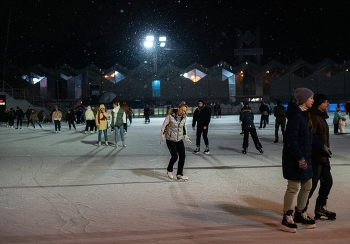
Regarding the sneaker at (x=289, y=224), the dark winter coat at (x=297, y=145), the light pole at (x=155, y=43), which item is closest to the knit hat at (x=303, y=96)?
the dark winter coat at (x=297, y=145)

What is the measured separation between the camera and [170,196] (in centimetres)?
722

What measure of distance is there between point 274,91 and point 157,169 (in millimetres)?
53530

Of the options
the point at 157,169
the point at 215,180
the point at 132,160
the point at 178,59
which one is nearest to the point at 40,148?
the point at 132,160

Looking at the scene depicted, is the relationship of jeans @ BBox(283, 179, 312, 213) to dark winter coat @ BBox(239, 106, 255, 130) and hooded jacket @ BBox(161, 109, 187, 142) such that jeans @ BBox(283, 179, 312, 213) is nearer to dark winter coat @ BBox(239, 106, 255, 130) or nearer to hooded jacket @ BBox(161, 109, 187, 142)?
hooded jacket @ BBox(161, 109, 187, 142)

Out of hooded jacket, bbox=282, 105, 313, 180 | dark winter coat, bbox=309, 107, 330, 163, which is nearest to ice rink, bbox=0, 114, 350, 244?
hooded jacket, bbox=282, 105, 313, 180

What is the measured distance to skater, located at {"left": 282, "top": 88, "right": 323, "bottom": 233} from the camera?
5.15 metres

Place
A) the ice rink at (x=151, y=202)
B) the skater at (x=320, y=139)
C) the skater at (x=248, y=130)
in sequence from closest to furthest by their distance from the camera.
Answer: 1. the ice rink at (x=151, y=202)
2. the skater at (x=320, y=139)
3. the skater at (x=248, y=130)

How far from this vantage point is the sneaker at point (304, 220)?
17.5 ft

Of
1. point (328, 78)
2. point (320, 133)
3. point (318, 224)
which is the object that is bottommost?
point (318, 224)

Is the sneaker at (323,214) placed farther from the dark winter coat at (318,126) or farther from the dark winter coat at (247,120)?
the dark winter coat at (247,120)

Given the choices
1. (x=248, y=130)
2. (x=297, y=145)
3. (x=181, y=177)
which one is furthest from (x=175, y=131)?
(x=248, y=130)

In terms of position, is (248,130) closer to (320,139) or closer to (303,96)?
(320,139)

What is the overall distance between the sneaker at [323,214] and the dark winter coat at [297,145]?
0.68m

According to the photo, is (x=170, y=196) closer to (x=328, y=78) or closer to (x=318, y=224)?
(x=318, y=224)
